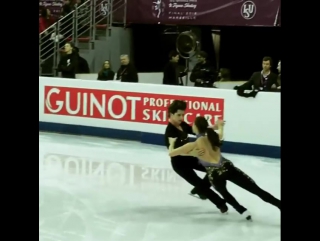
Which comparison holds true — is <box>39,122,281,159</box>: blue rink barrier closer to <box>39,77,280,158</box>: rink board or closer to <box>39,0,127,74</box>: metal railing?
<box>39,77,280,158</box>: rink board

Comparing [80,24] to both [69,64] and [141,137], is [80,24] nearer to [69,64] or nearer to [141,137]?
[69,64]

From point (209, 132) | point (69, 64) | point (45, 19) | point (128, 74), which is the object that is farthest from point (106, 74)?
point (209, 132)

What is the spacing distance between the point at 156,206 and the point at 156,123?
392cm

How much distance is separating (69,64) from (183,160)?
20.9 ft

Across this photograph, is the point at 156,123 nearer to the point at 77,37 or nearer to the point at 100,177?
the point at 100,177

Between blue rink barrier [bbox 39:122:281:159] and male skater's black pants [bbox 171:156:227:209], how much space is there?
2.89 m

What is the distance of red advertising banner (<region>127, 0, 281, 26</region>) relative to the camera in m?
12.3

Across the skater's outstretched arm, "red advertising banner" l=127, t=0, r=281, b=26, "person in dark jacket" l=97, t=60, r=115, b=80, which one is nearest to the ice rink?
the skater's outstretched arm

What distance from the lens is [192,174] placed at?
5934 millimetres

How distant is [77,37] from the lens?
47.1ft

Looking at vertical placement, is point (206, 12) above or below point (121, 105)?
above

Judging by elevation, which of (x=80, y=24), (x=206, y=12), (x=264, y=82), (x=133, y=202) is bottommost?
(x=133, y=202)
